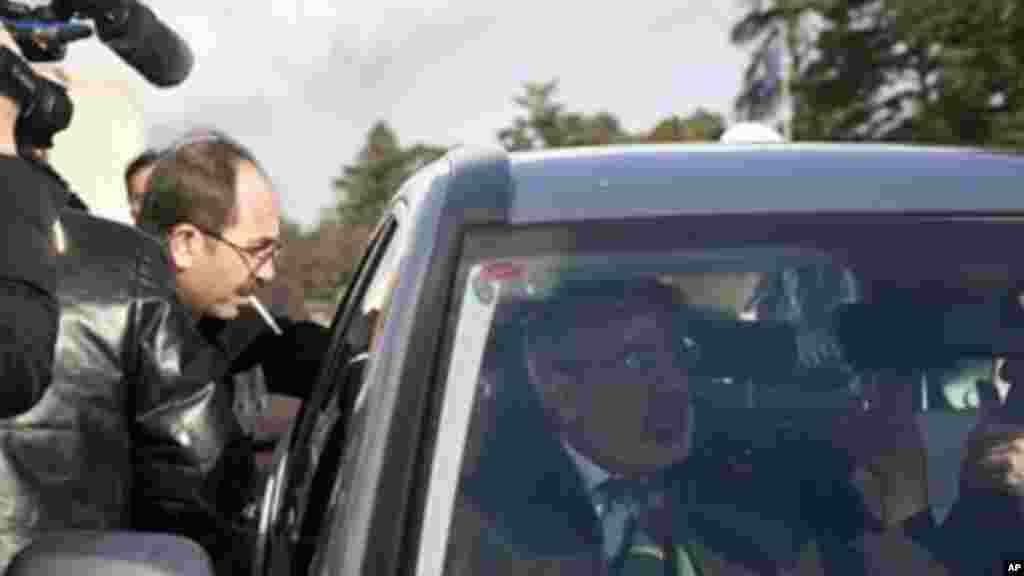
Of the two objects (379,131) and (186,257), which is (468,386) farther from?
(379,131)

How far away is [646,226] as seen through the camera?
2129 mm

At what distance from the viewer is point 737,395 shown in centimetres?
208

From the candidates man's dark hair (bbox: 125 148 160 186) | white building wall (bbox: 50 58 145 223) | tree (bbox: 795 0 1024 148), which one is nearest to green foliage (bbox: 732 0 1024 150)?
tree (bbox: 795 0 1024 148)

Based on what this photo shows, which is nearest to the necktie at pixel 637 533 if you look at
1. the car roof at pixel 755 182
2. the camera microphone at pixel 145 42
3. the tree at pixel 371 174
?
the car roof at pixel 755 182

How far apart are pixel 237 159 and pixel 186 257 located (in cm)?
22

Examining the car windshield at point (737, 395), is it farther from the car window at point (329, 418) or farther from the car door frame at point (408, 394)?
the car window at point (329, 418)

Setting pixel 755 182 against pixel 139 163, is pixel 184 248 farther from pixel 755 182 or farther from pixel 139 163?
pixel 139 163

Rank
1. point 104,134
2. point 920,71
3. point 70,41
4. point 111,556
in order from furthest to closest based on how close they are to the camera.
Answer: point 920,71 → point 104,134 → point 70,41 → point 111,556

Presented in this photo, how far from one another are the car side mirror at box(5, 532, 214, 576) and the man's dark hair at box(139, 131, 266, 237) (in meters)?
1.47

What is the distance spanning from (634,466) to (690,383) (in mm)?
121

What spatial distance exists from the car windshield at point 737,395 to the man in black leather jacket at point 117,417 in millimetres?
925

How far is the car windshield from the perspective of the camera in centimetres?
199

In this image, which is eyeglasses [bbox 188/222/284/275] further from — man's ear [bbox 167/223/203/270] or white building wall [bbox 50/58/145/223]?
white building wall [bbox 50/58/145/223]

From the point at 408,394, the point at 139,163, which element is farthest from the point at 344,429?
the point at 139,163
